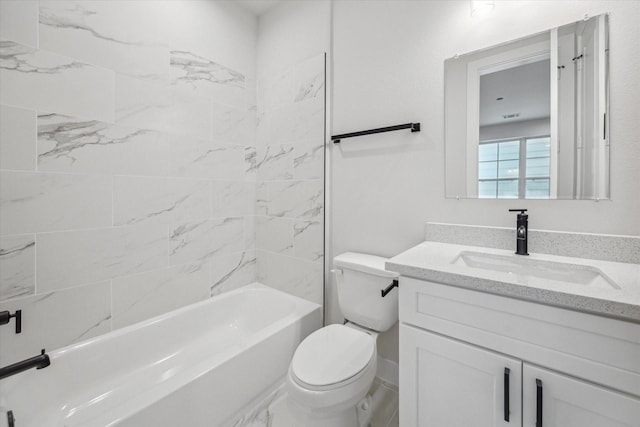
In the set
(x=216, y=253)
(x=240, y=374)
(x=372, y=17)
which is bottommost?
(x=240, y=374)

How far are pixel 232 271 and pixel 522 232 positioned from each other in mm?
1922

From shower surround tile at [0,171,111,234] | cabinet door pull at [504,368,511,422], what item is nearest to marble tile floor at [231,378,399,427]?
cabinet door pull at [504,368,511,422]

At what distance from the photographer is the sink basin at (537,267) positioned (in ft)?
3.40

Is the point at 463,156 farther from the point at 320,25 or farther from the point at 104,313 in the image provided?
the point at 104,313

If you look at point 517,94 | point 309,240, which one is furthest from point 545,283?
Answer: point 309,240

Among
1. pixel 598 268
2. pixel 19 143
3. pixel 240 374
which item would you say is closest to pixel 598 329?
pixel 598 268

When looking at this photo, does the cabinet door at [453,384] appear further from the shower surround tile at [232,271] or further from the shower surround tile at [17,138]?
the shower surround tile at [17,138]

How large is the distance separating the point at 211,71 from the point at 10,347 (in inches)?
76.1

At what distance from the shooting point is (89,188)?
60.4 inches

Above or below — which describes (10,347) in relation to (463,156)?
below

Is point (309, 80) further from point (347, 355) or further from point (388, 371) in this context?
point (388, 371)

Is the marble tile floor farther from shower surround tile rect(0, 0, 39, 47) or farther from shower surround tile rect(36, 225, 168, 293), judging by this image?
shower surround tile rect(0, 0, 39, 47)

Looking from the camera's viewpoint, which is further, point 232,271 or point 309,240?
point 232,271

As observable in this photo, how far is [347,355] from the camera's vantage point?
1.33 meters
